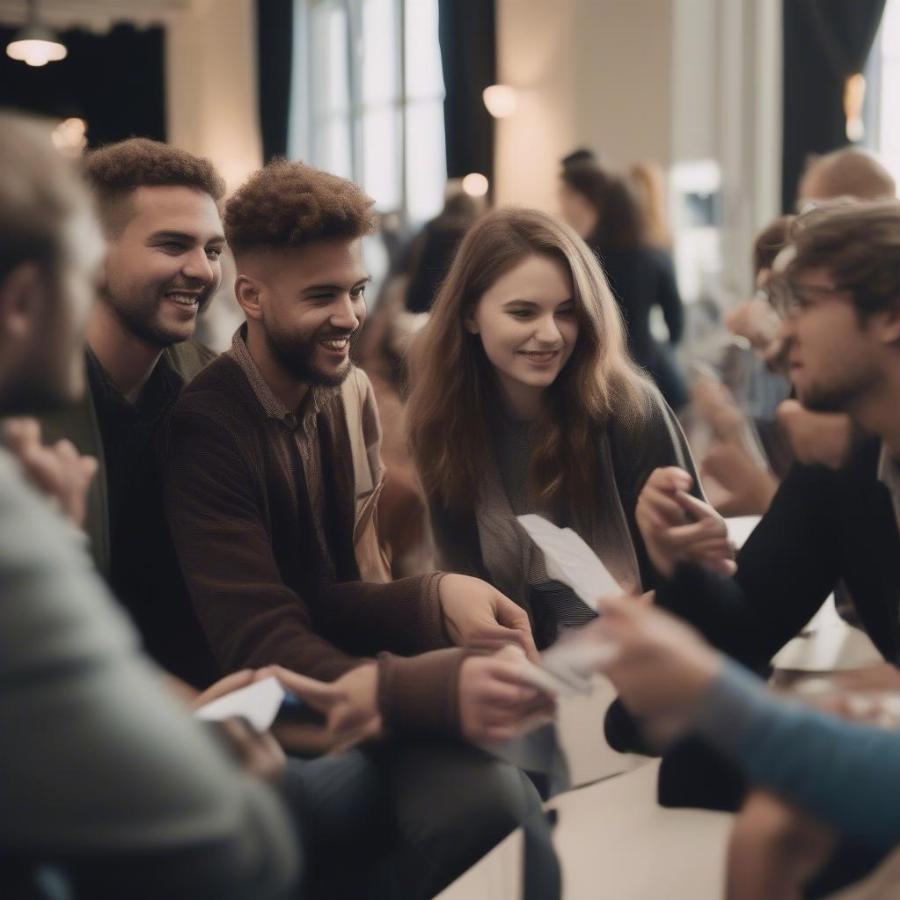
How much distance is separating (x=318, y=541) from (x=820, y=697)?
1.02 m

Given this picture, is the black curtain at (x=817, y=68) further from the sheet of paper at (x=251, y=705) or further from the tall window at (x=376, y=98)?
the sheet of paper at (x=251, y=705)

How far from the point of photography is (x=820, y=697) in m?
1.33

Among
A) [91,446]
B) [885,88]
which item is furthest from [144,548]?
[885,88]

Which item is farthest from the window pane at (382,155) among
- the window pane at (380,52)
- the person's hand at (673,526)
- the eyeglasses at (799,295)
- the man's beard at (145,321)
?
the eyeglasses at (799,295)

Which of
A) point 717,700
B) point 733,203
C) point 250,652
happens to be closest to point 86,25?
point 733,203

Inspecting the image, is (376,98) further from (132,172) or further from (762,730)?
(762,730)

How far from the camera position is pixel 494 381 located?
8.75 ft

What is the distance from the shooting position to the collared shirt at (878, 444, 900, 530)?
5.64 feet

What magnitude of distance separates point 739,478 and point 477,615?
0.96 metres

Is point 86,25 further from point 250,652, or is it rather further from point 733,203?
point 250,652

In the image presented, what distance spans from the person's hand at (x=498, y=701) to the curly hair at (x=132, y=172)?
107 cm

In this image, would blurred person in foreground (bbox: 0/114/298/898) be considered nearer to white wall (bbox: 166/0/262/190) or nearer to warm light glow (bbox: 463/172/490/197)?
warm light glow (bbox: 463/172/490/197)

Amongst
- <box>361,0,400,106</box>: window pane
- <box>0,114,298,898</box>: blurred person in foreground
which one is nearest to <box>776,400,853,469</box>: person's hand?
<box>0,114,298,898</box>: blurred person in foreground

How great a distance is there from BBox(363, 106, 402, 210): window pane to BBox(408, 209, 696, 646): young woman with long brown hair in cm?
870
